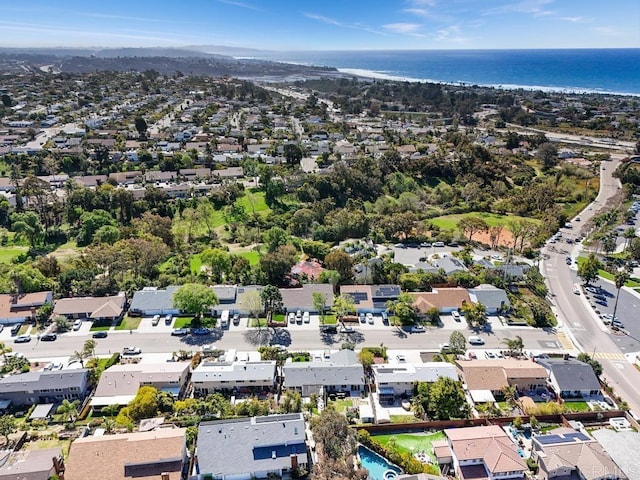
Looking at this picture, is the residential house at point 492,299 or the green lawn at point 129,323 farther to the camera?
the residential house at point 492,299

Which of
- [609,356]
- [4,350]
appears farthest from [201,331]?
[609,356]

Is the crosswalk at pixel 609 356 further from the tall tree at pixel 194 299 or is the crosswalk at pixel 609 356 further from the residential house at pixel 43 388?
the residential house at pixel 43 388

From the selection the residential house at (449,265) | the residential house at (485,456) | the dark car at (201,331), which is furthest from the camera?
the residential house at (449,265)

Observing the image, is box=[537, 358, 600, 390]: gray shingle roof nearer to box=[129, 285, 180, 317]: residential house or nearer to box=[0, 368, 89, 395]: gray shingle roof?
box=[129, 285, 180, 317]: residential house

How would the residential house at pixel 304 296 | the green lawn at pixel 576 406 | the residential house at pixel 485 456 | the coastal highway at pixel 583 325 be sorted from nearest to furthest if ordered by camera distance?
1. the residential house at pixel 485 456
2. the green lawn at pixel 576 406
3. the coastal highway at pixel 583 325
4. the residential house at pixel 304 296

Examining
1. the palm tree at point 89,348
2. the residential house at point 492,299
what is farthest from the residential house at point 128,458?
the residential house at point 492,299

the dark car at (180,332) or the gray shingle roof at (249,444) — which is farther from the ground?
the gray shingle roof at (249,444)

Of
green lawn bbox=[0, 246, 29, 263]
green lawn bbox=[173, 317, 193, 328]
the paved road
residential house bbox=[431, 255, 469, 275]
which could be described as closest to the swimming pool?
the paved road

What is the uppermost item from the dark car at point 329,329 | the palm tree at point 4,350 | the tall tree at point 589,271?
the tall tree at point 589,271
